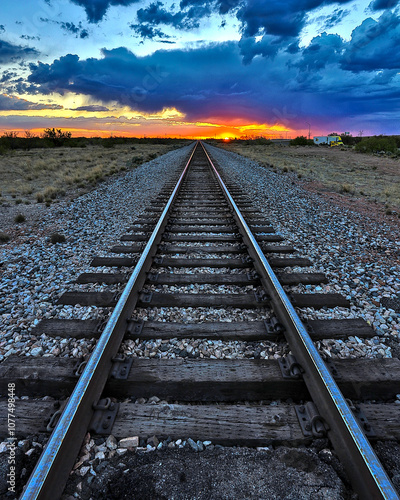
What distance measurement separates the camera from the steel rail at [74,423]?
5.02 ft

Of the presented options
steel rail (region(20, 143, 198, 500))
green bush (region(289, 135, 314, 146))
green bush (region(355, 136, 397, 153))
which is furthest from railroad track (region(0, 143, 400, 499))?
green bush (region(289, 135, 314, 146))

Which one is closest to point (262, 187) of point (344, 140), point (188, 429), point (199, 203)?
point (199, 203)

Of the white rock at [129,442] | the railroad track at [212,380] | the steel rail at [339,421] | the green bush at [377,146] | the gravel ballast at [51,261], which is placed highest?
the green bush at [377,146]

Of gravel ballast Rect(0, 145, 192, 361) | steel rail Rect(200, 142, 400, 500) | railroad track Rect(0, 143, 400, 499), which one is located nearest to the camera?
steel rail Rect(200, 142, 400, 500)

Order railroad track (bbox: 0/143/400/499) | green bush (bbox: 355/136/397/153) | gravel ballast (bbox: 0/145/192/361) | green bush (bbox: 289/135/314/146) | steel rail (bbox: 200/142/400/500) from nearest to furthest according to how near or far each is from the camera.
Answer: steel rail (bbox: 200/142/400/500) → railroad track (bbox: 0/143/400/499) → gravel ballast (bbox: 0/145/192/361) → green bush (bbox: 355/136/397/153) → green bush (bbox: 289/135/314/146)

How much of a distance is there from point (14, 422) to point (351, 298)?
3.52 m

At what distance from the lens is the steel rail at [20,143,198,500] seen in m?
1.53

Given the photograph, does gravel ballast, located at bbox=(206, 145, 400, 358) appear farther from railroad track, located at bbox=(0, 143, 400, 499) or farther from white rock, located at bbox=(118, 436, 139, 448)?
white rock, located at bbox=(118, 436, 139, 448)

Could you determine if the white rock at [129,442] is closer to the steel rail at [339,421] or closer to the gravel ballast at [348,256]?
the steel rail at [339,421]

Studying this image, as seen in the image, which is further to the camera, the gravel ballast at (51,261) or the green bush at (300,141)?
the green bush at (300,141)

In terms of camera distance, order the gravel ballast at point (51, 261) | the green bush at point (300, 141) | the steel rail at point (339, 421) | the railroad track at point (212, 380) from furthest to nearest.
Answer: the green bush at point (300, 141) → the gravel ballast at point (51, 261) → the railroad track at point (212, 380) → the steel rail at point (339, 421)

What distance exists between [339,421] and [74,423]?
165 centimetres

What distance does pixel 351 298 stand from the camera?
360 cm

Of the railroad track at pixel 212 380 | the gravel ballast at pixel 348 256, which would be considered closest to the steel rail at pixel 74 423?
the railroad track at pixel 212 380
